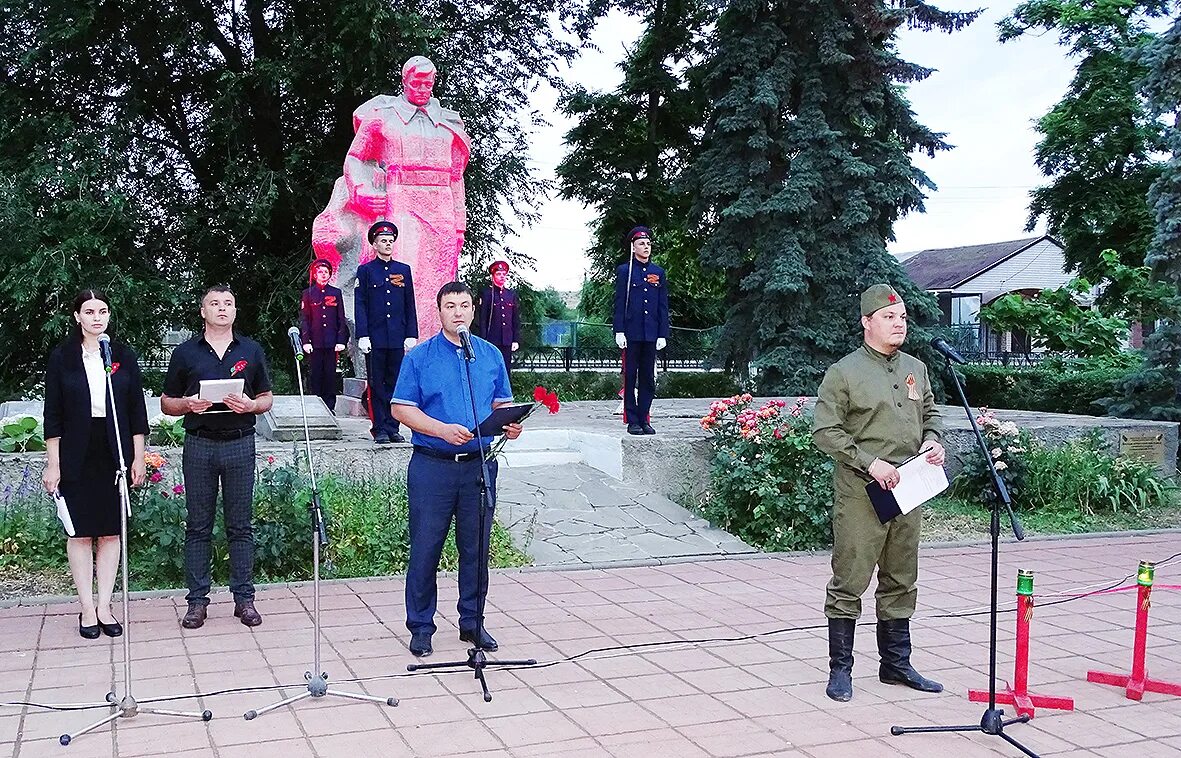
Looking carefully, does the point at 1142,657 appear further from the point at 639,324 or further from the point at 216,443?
the point at 639,324

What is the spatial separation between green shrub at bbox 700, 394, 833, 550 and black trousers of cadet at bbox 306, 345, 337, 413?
14.2 ft

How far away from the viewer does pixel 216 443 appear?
608cm

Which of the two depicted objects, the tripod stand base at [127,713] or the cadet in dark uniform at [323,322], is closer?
the tripod stand base at [127,713]

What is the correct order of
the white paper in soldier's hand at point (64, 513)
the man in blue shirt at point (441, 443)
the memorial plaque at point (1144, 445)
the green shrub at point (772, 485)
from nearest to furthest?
the man in blue shirt at point (441, 443), the white paper in soldier's hand at point (64, 513), the green shrub at point (772, 485), the memorial plaque at point (1144, 445)

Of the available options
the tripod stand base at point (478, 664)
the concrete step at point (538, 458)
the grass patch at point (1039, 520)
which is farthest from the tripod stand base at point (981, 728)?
the concrete step at point (538, 458)

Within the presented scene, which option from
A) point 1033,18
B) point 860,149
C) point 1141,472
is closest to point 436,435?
point 1141,472

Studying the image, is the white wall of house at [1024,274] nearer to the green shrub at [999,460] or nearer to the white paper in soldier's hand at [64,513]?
the green shrub at [999,460]

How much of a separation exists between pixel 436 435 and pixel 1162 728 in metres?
3.41

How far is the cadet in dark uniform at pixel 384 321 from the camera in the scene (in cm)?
938

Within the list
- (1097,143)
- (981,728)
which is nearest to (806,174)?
(1097,143)

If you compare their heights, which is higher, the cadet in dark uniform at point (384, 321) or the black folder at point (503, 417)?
the cadet in dark uniform at point (384, 321)

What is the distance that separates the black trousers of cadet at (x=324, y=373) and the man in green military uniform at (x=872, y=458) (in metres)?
7.24

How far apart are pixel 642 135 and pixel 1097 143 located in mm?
10765

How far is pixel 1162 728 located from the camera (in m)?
4.57
